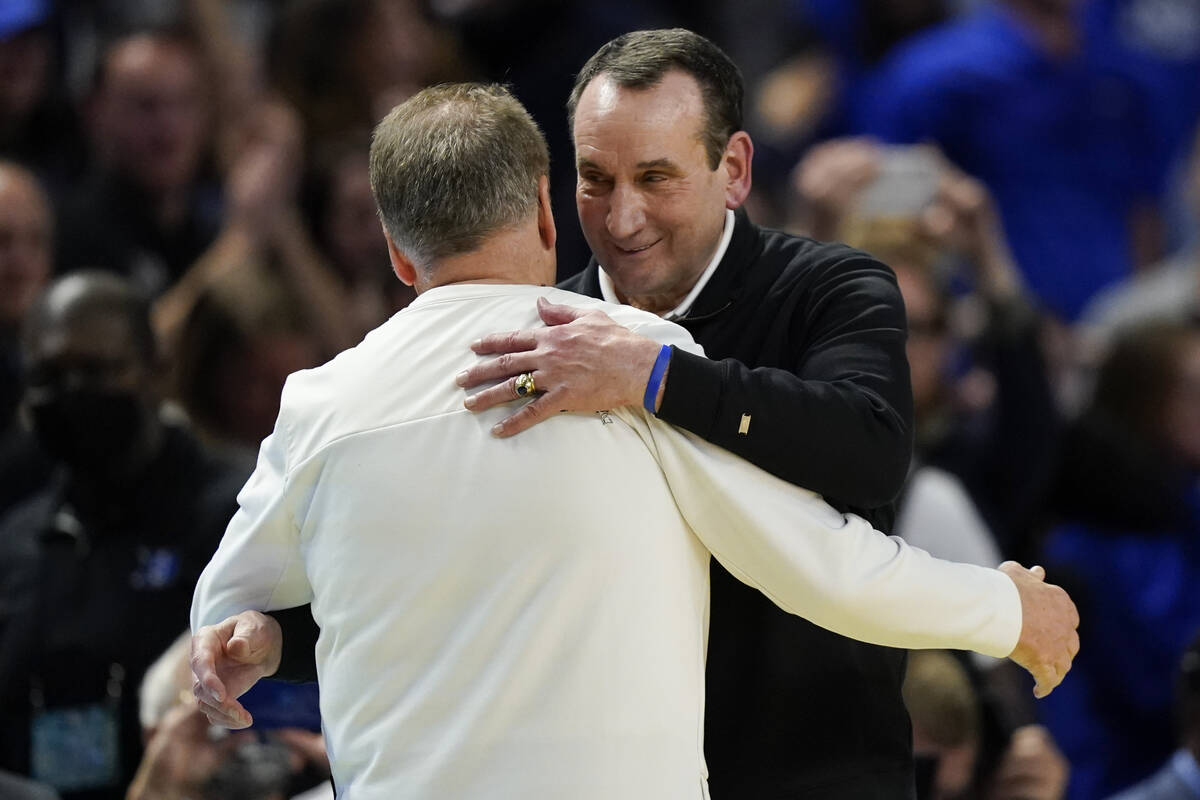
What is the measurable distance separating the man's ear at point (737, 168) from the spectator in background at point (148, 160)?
3468 mm

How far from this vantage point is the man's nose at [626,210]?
323 cm

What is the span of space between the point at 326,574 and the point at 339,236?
387 centimetres

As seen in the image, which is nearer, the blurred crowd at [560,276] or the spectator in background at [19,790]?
the spectator in background at [19,790]

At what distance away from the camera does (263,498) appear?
116 inches

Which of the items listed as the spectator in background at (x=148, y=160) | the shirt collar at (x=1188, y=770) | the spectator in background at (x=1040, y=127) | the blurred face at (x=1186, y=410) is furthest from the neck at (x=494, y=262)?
the spectator in background at (x=1040, y=127)

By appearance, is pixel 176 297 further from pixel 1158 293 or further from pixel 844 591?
pixel 844 591

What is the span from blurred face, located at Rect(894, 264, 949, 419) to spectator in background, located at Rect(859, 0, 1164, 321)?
5.23ft

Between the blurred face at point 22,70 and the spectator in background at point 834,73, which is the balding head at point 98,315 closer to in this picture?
the blurred face at point 22,70

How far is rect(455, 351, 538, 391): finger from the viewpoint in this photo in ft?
9.25

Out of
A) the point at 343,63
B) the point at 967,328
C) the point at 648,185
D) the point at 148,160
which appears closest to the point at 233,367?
the point at 148,160

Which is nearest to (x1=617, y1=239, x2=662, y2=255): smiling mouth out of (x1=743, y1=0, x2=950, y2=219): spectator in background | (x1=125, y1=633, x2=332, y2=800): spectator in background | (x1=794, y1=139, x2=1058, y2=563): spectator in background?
(x1=125, y1=633, x2=332, y2=800): spectator in background

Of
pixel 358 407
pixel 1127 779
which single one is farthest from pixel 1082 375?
pixel 358 407

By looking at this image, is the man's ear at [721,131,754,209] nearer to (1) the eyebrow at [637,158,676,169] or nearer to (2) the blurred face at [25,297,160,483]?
(1) the eyebrow at [637,158,676,169]

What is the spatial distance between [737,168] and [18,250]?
10.4 ft
